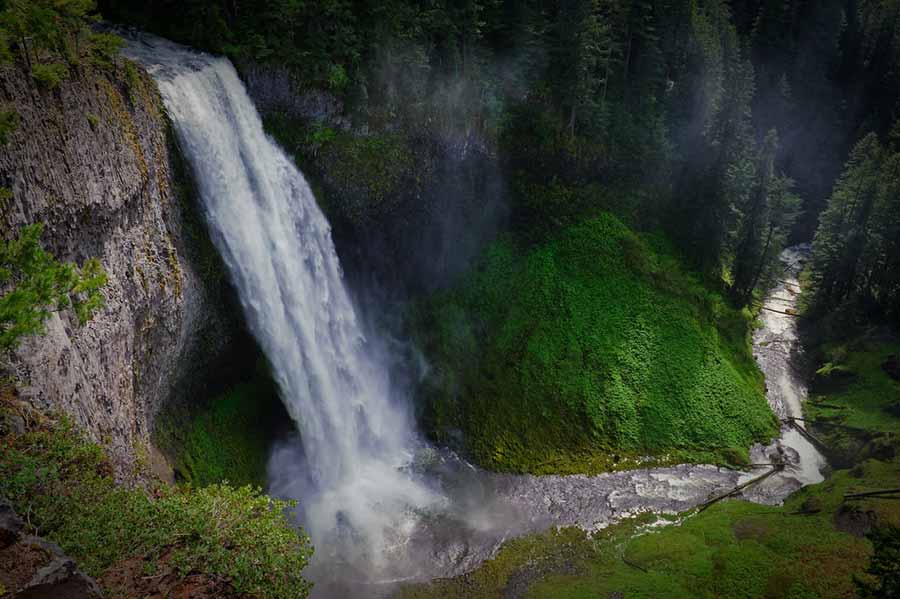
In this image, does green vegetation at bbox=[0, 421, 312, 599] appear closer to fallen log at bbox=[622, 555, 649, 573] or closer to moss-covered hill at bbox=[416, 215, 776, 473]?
fallen log at bbox=[622, 555, 649, 573]

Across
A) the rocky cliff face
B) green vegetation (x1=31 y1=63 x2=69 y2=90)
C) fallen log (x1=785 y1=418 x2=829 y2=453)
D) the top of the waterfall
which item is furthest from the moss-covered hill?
green vegetation (x1=31 y1=63 x2=69 y2=90)

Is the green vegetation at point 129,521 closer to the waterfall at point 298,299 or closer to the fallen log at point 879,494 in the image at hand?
the waterfall at point 298,299

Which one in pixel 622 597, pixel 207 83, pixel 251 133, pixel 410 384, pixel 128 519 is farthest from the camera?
pixel 410 384

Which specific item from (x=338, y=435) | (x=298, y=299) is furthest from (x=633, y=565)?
(x=298, y=299)

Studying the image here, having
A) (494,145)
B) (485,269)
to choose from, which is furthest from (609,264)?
(494,145)

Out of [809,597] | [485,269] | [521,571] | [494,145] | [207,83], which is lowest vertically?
[521,571]

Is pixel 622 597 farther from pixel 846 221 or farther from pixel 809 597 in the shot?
pixel 846 221

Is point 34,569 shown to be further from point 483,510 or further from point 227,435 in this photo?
point 483,510
